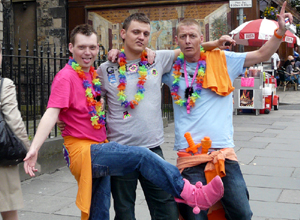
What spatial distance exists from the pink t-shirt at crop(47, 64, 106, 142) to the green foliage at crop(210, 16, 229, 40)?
11282 mm

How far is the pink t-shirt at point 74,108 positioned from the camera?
3072 mm

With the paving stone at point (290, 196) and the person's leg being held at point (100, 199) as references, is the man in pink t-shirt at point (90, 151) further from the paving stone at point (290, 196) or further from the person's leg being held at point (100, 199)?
the paving stone at point (290, 196)

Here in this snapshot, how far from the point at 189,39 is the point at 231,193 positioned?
118 cm

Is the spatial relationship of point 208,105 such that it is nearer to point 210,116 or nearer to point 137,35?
point 210,116

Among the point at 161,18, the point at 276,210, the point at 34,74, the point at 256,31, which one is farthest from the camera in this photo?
the point at 161,18

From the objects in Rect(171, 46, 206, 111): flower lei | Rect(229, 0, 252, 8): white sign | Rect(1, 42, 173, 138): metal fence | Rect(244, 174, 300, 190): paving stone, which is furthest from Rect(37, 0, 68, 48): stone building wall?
Rect(171, 46, 206, 111): flower lei

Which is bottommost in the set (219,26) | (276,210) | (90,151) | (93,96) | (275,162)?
(276,210)


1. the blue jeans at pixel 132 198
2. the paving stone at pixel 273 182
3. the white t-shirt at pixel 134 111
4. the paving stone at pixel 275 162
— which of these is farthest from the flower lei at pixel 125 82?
the paving stone at pixel 275 162

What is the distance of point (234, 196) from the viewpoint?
3.10 m

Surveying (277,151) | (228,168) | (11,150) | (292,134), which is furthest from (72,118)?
(292,134)

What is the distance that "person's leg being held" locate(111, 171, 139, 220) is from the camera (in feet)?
10.8

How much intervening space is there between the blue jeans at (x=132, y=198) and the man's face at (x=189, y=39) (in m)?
0.80

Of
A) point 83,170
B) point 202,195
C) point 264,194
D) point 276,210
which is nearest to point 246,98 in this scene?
point 264,194

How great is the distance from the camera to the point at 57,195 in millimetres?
5121
